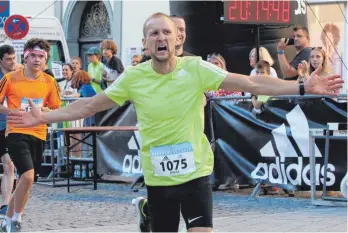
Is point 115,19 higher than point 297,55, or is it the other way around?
point 115,19

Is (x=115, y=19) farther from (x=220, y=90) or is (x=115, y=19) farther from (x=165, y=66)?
(x=165, y=66)

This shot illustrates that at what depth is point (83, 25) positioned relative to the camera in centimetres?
2755

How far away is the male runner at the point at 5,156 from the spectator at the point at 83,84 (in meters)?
4.00

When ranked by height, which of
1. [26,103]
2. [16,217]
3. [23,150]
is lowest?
[16,217]

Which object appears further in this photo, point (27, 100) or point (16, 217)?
point (27, 100)

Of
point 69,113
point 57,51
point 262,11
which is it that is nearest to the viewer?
point 69,113

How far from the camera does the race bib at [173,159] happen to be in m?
6.65

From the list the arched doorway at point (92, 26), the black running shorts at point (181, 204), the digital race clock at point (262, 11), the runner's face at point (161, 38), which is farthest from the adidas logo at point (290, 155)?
the arched doorway at point (92, 26)

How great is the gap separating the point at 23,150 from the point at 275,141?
3.69 meters

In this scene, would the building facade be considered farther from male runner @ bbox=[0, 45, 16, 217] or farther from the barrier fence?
male runner @ bbox=[0, 45, 16, 217]

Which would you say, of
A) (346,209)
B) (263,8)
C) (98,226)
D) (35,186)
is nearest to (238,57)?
(263,8)

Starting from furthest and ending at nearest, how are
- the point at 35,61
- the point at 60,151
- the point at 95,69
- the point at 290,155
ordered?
the point at 95,69 → the point at 60,151 → the point at 290,155 → the point at 35,61

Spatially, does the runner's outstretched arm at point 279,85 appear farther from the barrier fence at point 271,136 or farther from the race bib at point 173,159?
the barrier fence at point 271,136

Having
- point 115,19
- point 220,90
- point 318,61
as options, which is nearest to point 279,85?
point 318,61
